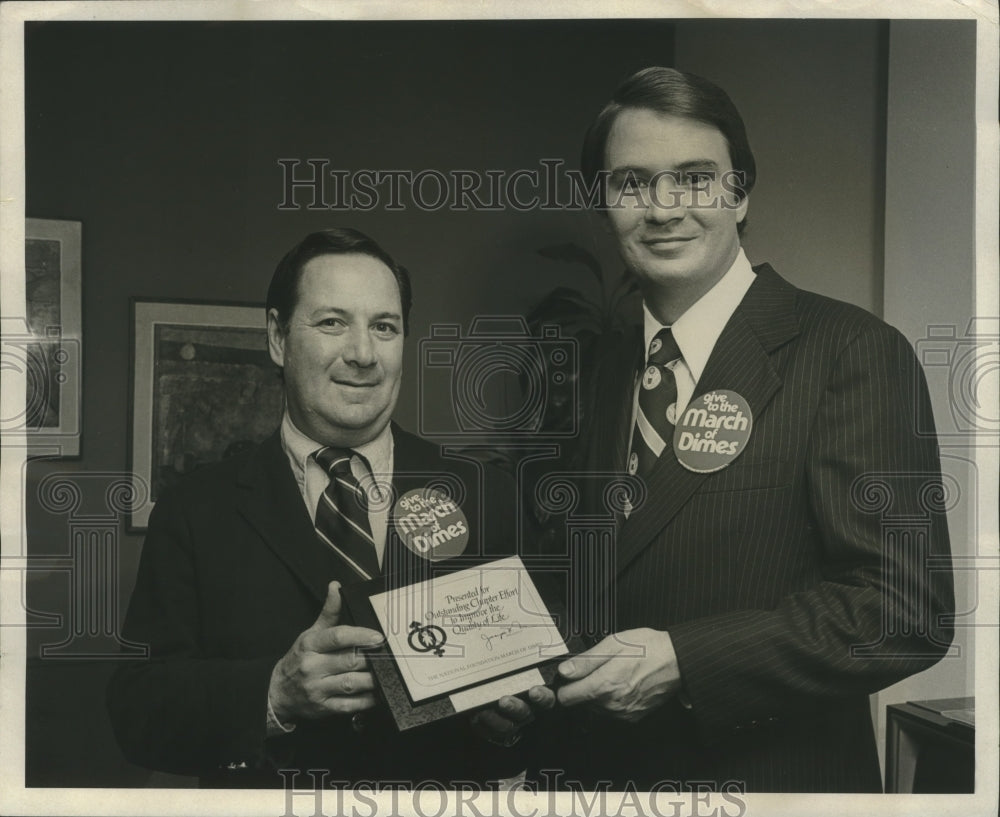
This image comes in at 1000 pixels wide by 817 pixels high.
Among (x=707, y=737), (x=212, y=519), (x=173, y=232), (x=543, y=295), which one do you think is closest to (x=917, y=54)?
(x=543, y=295)

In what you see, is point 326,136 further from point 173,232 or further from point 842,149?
point 842,149

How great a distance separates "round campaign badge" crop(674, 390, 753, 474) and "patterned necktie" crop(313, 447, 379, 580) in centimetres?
60

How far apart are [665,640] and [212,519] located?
876 millimetres

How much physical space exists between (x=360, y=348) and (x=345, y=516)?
0.32 m

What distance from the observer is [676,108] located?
178cm

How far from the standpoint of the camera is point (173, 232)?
183cm

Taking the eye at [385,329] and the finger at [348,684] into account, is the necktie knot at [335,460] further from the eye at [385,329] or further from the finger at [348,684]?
the finger at [348,684]

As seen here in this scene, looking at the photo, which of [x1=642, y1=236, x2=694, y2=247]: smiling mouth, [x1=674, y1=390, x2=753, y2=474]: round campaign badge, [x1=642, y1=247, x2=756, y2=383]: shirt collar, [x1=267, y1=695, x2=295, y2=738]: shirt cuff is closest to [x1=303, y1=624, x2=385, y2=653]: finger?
[x1=267, y1=695, x2=295, y2=738]: shirt cuff

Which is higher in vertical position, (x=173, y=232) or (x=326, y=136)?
(x=326, y=136)

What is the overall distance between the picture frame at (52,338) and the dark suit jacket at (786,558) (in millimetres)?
1015

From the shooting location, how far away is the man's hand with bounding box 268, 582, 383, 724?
5.71ft
